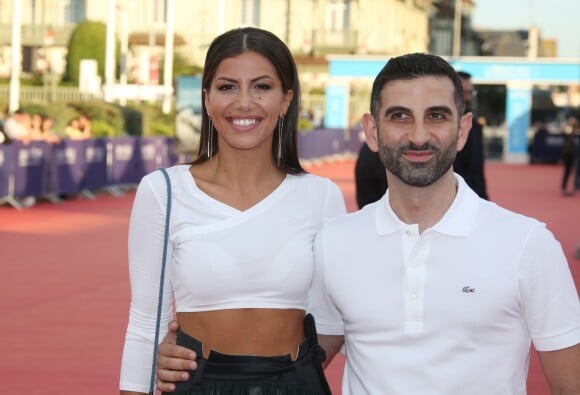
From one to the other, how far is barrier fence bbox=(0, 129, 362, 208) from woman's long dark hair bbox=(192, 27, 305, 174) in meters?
16.5

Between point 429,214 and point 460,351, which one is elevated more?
point 429,214

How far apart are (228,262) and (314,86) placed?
55.9 meters

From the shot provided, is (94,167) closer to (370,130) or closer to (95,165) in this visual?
(95,165)

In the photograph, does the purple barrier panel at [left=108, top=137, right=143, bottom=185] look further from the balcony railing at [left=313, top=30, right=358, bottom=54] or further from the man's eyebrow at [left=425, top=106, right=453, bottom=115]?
the balcony railing at [left=313, top=30, right=358, bottom=54]

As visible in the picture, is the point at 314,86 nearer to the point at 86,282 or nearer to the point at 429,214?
the point at 86,282

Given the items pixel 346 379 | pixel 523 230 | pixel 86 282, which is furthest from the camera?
pixel 86 282

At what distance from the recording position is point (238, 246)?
3.71 meters

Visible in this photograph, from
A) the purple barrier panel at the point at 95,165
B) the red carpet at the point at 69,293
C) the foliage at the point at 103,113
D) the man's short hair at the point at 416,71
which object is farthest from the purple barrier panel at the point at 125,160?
the man's short hair at the point at 416,71

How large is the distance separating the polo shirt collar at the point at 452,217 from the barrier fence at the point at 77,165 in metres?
17.2

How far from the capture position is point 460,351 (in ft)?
10.7

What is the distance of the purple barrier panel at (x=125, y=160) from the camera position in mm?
25156

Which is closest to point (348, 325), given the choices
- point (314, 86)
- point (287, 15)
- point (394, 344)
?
point (394, 344)

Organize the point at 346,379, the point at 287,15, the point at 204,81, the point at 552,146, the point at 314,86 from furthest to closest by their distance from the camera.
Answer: the point at 287,15 → the point at 314,86 → the point at 552,146 → the point at 204,81 → the point at 346,379

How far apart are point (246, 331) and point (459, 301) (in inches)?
28.4
